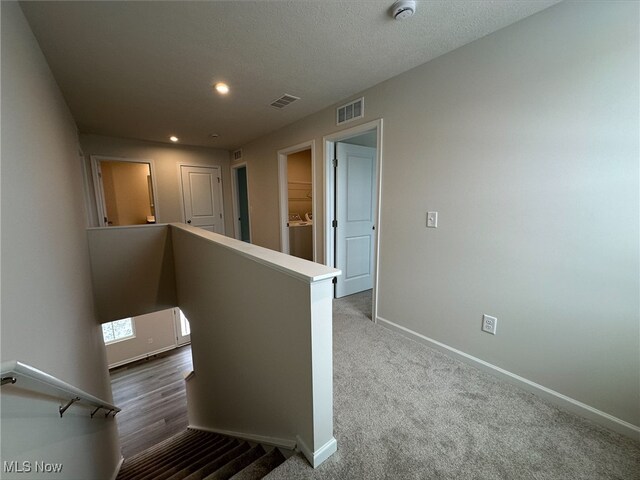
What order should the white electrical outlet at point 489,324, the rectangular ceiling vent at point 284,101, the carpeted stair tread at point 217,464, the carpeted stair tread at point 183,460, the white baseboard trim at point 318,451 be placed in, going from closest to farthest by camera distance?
the white baseboard trim at point 318,451 < the carpeted stair tread at point 217,464 < the white electrical outlet at point 489,324 < the carpeted stair tread at point 183,460 < the rectangular ceiling vent at point 284,101

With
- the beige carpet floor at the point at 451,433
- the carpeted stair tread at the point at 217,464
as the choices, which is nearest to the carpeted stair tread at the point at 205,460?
the carpeted stair tread at the point at 217,464

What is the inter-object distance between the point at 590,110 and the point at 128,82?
3457mm

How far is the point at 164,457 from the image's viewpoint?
275cm

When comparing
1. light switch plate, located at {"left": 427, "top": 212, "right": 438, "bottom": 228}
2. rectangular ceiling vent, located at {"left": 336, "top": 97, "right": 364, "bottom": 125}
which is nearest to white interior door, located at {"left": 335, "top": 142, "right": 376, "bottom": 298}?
rectangular ceiling vent, located at {"left": 336, "top": 97, "right": 364, "bottom": 125}

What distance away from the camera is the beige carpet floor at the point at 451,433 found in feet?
4.00

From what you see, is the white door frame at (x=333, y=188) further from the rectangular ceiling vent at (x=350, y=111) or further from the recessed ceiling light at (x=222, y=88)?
the recessed ceiling light at (x=222, y=88)

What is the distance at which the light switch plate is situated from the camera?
211 centimetres

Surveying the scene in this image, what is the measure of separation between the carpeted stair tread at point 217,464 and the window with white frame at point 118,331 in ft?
16.0

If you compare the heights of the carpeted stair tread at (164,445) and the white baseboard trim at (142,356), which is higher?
the carpeted stair tread at (164,445)

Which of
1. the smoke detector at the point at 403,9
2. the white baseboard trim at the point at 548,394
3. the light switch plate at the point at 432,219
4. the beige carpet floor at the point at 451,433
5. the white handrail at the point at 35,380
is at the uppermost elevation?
the smoke detector at the point at 403,9

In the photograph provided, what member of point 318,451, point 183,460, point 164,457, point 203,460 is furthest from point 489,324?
point 164,457

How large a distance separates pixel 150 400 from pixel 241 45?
18.4ft

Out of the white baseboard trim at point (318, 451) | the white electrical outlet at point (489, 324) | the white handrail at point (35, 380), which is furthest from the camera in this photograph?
the white electrical outlet at point (489, 324)

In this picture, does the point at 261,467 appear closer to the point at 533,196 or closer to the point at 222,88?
the point at 533,196
